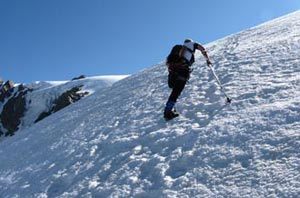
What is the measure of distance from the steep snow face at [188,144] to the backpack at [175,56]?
1.54 meters

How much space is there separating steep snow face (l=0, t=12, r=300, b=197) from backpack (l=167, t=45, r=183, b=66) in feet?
5.05

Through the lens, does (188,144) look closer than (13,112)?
Yes

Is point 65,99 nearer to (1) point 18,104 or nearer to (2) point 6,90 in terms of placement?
(1) point 18,104

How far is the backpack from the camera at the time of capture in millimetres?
11984

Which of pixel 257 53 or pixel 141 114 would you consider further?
pixel 257 53

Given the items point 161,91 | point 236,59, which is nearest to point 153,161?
point 161,91

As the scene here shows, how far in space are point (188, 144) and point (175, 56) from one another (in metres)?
3.11

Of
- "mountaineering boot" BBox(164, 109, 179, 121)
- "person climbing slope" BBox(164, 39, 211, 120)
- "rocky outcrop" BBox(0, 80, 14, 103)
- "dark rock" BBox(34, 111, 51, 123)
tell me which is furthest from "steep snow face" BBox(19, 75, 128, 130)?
"person climbing slope" BBox(164, 39, 211, 120)

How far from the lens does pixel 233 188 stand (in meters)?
7.49

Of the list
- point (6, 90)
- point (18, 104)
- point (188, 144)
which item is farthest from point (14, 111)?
point (188, 144)

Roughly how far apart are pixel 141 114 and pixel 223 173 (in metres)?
6.45

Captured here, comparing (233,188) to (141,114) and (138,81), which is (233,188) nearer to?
(141,114)

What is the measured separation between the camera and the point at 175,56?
12008 millimetres

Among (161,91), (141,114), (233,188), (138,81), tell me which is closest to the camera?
(233,188)
